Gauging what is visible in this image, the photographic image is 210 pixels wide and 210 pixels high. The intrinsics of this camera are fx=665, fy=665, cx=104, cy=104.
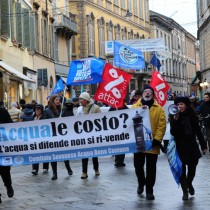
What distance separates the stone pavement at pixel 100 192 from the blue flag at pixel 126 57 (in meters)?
11.0

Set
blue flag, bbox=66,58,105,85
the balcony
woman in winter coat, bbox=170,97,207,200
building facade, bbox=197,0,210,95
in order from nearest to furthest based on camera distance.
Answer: woman in winter coat, bbox=170,97,207,200, blue flag, bbox=66,58,105,85, the balcony, building facade, bbox=197,0,210,95

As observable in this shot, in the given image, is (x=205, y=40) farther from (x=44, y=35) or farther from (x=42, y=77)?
(x=42, y=77)

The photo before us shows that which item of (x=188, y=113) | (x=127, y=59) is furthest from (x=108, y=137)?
(x=127, y=59)

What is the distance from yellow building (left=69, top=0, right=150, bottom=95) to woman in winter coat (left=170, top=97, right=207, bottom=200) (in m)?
37.7

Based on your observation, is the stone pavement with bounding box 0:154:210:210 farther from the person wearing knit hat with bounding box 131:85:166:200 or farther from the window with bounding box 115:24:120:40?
the window with bounding box 115:24:120:40

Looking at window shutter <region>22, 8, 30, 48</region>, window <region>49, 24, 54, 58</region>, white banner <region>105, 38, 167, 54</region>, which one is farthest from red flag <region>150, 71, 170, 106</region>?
white banner <region>105, 38, 167, 54</region>

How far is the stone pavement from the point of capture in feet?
29.9

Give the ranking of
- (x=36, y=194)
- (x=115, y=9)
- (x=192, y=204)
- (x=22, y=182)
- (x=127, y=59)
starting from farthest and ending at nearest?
(x=115, y=9) < (x=127, y=59) < (x=22, y=182) < (x=36, y=194) < (x=192, y=204)

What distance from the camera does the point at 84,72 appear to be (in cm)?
1585

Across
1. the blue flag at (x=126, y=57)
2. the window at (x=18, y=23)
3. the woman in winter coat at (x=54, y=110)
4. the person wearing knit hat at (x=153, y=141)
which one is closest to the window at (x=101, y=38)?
the window at (x=18, y=23)

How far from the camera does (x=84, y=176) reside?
12453 mm

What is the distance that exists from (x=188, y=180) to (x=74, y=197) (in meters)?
1.75

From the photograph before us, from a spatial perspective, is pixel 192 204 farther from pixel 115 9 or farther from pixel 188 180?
pixel 115 9

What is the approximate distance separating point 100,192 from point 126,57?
49.8ft
